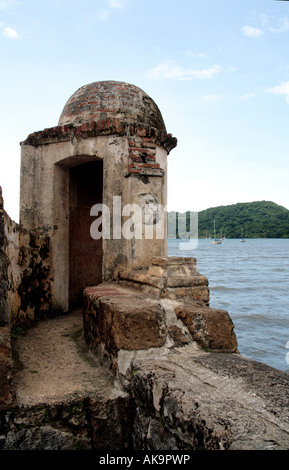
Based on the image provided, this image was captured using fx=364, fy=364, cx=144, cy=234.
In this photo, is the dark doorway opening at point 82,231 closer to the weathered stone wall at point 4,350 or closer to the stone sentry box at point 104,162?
the stone sentry box at point 104,162

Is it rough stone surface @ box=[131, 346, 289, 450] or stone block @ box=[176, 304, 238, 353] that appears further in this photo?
stone block @ box=[176, 304, 238, 353]

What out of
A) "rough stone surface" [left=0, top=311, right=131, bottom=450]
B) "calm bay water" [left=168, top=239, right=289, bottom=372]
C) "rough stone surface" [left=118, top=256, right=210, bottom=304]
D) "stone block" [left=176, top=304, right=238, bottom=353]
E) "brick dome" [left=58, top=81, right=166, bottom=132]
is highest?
"brick dome" [left=58, top=81, right=166, bottom=132]

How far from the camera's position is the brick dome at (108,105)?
462cm

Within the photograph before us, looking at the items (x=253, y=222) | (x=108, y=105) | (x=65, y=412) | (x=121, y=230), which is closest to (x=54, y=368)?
(x=65, y=412)

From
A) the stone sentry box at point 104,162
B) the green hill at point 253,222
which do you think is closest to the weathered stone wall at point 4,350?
the stone sentry box at point 104,162

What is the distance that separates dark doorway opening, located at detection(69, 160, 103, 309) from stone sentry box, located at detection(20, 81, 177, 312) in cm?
88

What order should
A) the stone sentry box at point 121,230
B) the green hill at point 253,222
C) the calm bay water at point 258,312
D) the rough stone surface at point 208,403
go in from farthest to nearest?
1. the green hill at point 253,222
2. the calm bay water at point 258,312
3. the stone sentry box at point 121,230
4. the rough stone surface at point 208,403

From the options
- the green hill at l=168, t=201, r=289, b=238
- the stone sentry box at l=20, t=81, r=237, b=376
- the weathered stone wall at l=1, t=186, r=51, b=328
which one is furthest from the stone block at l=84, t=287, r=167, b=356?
the green hill at l=168, t=201, r=289, b=238

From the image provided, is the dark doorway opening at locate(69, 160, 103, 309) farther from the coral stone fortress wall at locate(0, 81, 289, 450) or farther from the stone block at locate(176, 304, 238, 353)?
the stone block at locate(176, 304, 238, 353)

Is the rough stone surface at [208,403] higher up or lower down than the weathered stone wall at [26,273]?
lower down

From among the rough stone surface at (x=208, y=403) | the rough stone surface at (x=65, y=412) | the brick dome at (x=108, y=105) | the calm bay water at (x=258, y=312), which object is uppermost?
the brick dome at (x=108, y=105)

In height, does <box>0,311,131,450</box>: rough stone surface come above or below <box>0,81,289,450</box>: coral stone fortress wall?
below

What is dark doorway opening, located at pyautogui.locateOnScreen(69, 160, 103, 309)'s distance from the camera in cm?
590
